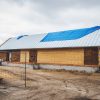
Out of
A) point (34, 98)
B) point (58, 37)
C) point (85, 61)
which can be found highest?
point (58, 37)

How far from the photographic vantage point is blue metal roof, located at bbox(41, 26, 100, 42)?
30.1 metres

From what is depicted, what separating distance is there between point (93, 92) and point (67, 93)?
176 cm

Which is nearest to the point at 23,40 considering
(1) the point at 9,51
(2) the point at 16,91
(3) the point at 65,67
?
(1) the point at 9,51

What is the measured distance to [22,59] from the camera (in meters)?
36.4

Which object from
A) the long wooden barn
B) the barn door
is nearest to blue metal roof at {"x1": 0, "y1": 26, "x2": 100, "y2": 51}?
the long wooden barn

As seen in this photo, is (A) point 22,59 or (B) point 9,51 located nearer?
(A) point 22,59

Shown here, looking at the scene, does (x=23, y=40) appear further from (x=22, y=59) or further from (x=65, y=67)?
(x=65, y=67)

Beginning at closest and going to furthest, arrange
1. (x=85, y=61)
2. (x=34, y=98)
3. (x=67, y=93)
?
(x=34, y=98), (x=67, y=93), (x=85, y=61)

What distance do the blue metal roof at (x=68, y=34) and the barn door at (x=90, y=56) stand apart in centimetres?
360

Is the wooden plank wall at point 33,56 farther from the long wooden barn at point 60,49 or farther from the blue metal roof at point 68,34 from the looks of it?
the blue metal roof at point 68,34

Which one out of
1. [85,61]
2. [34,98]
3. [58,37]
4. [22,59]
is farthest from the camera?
[22,59]

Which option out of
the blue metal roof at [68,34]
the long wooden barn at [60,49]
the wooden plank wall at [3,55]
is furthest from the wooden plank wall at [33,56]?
the wooden plank wall at [3,55]

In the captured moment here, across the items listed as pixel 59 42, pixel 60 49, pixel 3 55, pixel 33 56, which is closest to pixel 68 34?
pixel 59 42

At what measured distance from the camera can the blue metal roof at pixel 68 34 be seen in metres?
30.1
